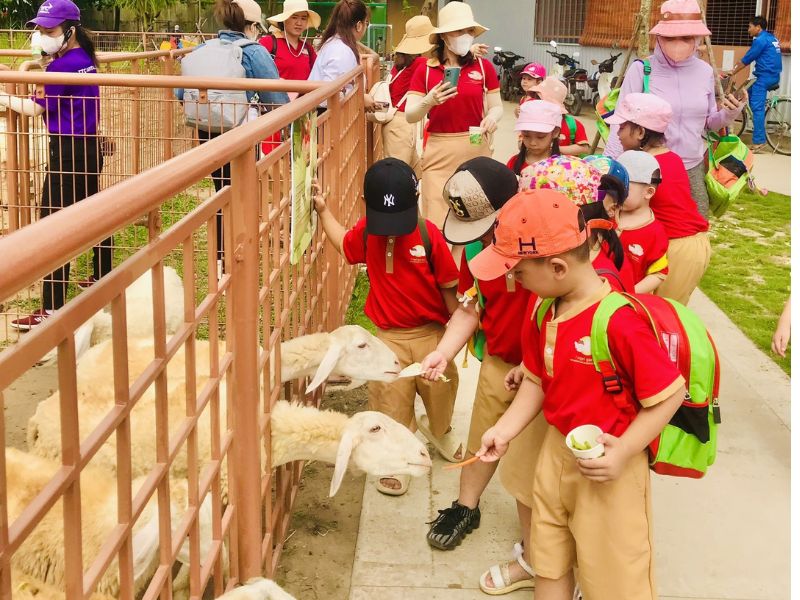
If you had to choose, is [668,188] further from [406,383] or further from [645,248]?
[406,383]

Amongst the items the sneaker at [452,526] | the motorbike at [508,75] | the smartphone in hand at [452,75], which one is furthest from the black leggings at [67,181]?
the motorbike at [508,75]

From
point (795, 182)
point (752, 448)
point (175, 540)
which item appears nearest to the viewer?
point (175, 540)

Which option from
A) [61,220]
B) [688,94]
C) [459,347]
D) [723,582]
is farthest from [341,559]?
[688,94]

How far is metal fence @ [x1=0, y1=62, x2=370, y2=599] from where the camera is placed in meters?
1.63

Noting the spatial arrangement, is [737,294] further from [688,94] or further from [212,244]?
[212,244]

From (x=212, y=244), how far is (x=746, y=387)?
4143 mm

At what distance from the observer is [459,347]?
3953 mm

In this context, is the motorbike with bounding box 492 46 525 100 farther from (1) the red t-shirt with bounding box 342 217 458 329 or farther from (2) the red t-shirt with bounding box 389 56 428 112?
(1) the red t-shirt with bounding box 342 217 458 329

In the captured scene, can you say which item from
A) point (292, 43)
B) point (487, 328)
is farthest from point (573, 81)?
point (487, 328)

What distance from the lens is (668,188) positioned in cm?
516

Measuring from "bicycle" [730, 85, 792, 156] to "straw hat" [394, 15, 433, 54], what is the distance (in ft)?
25.7

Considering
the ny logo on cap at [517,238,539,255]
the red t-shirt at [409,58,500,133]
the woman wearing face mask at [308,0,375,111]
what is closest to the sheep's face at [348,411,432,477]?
the ny logo on cap at [517,238,539,255]

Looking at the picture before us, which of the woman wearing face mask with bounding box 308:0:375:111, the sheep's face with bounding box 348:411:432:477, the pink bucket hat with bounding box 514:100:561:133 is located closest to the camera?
the sheep's face with bounding box 348:411:432:477

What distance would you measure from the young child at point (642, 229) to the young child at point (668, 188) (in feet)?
1.30
